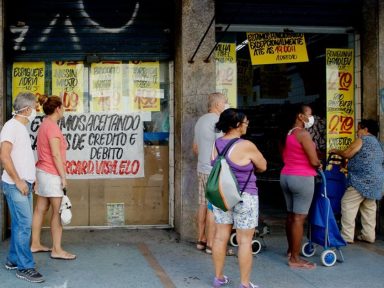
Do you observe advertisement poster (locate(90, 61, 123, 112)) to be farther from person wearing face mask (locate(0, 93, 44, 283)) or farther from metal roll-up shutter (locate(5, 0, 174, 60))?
person wearing face mask (locate(0, 93, 44, 283))

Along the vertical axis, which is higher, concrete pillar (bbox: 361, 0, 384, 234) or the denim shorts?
concrete pillar (bbox: 361, 0, 384, 234)

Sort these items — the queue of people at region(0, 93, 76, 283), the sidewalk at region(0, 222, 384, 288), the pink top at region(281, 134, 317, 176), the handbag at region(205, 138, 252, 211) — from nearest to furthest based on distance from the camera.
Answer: the handbag at region(205, 138, 252, 211), the queue of people at region(0, 93, 76, 283), the sidewalk at region(0, 222, 384, 288), the pink top at region(281, 134, 317, 176)

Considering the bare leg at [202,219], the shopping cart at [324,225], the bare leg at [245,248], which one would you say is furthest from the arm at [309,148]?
the bare leg at [202,219]

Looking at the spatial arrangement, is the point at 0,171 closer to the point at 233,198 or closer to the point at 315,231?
the point at 233,198

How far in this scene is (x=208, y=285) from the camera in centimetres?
557

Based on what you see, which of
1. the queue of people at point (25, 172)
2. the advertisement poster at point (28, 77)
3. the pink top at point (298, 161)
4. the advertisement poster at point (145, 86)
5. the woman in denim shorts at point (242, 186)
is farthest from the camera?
the advertisement poster at point (145, 86)

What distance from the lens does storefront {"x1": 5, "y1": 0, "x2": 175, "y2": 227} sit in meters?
7.78

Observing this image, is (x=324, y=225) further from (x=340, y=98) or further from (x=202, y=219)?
(x=340, y=98)

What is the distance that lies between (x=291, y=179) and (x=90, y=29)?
3722mm

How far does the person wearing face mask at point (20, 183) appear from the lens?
551cm

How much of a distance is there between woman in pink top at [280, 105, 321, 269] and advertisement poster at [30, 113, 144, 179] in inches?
103

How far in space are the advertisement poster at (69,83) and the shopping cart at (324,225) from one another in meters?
3.70

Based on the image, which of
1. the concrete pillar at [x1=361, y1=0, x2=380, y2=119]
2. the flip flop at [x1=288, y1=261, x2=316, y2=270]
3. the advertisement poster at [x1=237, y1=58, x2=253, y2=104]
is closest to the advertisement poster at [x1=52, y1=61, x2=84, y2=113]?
the advertisement poster at [x1=237, y1=58, x2=253, y2=104]

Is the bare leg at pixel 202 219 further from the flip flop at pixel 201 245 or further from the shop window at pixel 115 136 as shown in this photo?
the shop window at pixel 115 136
